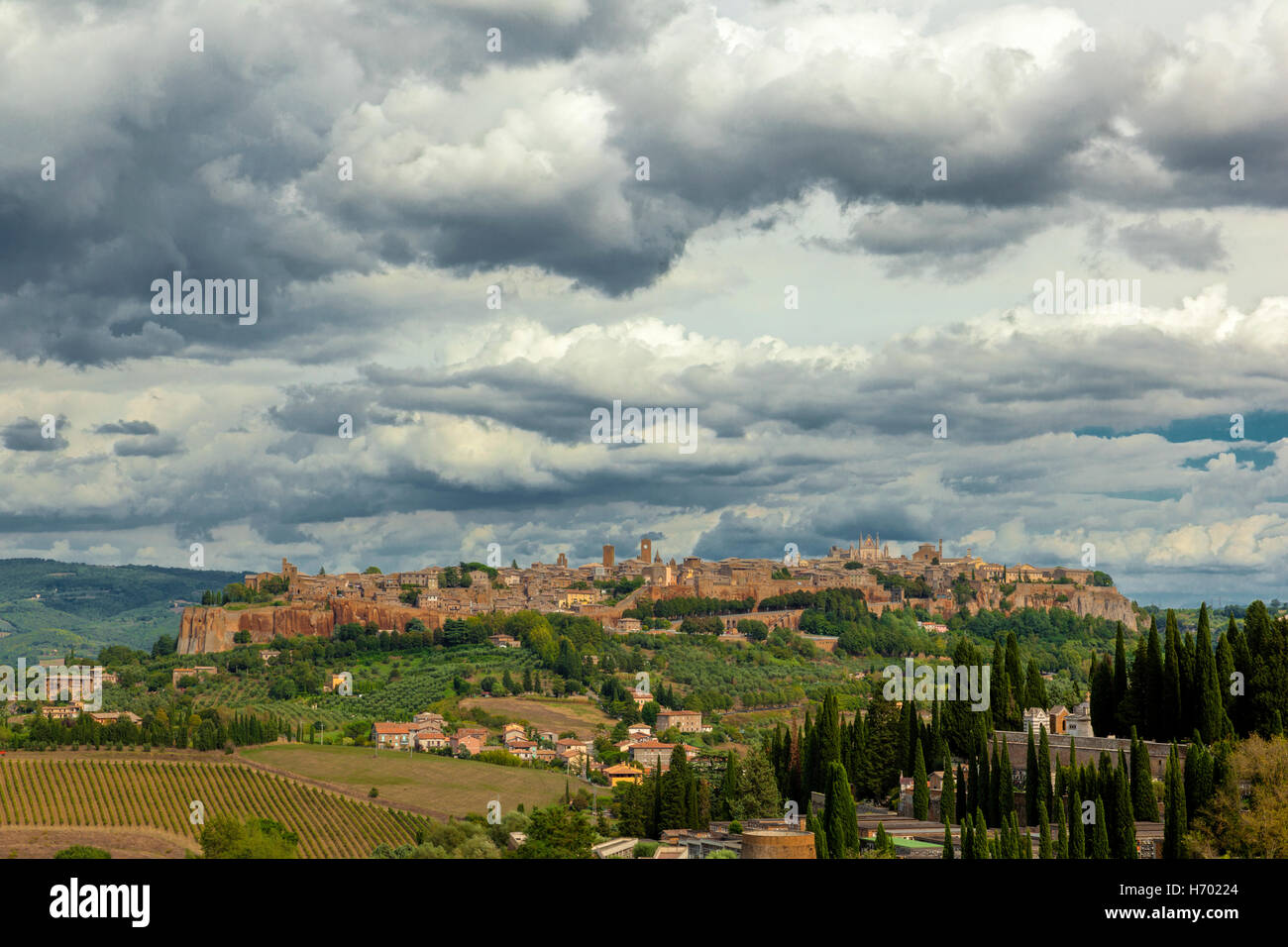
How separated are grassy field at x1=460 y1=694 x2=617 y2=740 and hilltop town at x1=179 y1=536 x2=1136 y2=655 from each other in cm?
3719

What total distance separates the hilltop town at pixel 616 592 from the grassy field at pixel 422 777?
6209 cm

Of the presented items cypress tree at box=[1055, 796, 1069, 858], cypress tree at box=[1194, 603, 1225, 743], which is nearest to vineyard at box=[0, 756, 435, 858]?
cypress tree at box=[1055, 796, 1069, 858]

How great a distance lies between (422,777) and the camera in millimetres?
79250

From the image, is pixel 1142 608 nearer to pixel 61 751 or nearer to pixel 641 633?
pixel 641 633

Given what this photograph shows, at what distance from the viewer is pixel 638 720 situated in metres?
110

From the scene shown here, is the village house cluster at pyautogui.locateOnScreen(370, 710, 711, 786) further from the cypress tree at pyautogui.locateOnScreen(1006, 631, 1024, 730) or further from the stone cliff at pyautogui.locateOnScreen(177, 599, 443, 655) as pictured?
the stone cliff at pyautogui.locateOnScreen(177, 599, 443, 655)

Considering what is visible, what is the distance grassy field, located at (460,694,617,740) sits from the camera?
10494cm

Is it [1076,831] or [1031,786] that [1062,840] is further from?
[1031,786]

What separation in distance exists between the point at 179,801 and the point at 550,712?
4275 centimetres

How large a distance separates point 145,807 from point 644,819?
→ 109ft

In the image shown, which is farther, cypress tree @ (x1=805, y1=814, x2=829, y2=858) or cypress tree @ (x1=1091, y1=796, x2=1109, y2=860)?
cypress tree @ (x1=805, y1=814, x2=829, y2=858)

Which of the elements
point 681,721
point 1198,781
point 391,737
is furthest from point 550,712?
point 1198,781

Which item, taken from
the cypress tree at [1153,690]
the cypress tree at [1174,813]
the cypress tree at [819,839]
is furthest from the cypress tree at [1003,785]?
the cypress tree at [1174,813]
